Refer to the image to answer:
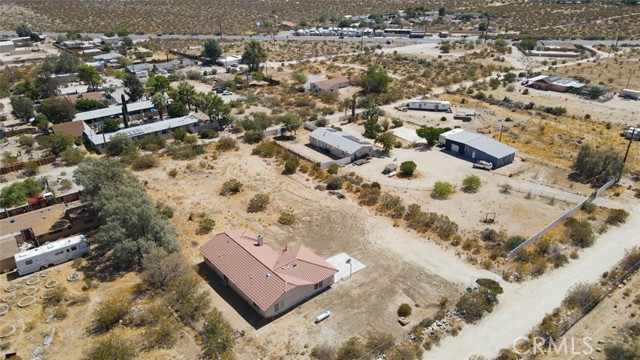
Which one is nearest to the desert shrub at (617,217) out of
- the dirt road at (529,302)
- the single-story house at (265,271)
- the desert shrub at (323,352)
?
the dirt road at (529,302)

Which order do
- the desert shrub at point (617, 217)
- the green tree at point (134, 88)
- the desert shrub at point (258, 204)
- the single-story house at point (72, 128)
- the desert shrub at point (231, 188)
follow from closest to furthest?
the desert shrub at point (617, 217) → the desert shrub at point (258, 204) → the desert shrub at point (231, 188) → the single-story house at point (72, 128) → the green tree at point (134, 88)

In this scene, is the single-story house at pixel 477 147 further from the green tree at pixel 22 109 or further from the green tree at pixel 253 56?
the green tree at pixel 22 109

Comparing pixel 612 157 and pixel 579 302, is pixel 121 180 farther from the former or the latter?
pixel 612 157

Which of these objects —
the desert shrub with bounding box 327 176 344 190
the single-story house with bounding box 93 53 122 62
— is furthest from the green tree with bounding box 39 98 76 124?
the desert shrub with bounding box 327 176 344 190

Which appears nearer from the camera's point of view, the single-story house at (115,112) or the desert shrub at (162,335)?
the desert shrub at (162,335)

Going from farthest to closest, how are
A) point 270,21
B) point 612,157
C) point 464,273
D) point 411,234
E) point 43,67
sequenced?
point 270,21 < point 43,67 < point 612,157 < point 411,234 < point 464,273

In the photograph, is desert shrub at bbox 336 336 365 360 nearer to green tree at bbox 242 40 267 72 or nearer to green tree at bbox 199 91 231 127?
green tree at bbox 199 91 231 127

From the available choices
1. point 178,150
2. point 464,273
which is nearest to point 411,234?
point 464,273
